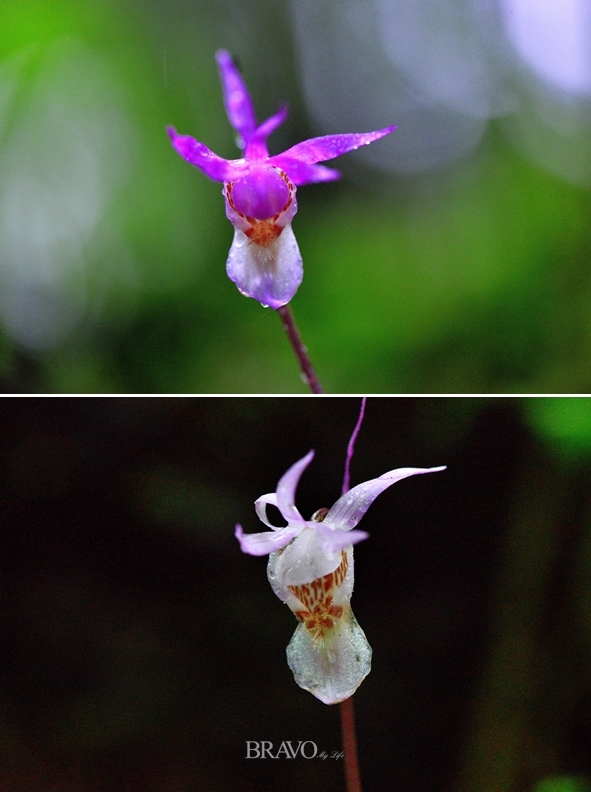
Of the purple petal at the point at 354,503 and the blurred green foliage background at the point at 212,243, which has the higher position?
the blurred green foliage background at the point at 212,243

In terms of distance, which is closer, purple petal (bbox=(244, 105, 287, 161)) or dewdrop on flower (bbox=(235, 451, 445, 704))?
purple petal (bbox=(244, 105, 287, 161))

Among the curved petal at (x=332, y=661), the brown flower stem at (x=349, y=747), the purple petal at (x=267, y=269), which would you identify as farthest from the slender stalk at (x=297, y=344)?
the brown flower stem at (x=349, y=747)

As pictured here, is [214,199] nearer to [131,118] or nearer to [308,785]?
[131,118]

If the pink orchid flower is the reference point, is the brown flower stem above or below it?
below

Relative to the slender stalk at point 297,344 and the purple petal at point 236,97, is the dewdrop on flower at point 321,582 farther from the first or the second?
the purple petal at point 236,97

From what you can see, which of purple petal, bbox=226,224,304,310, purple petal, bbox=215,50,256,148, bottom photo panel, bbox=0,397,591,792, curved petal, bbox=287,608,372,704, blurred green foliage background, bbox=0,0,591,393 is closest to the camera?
purple petal, bbox=215,50,256,148

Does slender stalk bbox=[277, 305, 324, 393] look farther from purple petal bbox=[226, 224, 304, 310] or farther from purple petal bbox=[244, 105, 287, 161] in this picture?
purple petal bbox=[244, 105, 287, 161]

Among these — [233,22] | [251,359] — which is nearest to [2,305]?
[251,359]

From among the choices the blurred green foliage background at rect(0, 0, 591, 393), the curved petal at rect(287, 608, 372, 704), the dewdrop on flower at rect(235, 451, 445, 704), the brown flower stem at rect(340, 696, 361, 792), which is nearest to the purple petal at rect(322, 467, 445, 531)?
the dewdrop on flower at rect(235, 451, 445, 704)
